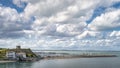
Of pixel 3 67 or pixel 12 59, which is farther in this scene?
pixel 12 59

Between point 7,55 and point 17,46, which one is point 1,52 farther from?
point 17,46

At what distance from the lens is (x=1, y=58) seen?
131m

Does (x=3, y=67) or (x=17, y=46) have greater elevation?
(x=17, y=46)

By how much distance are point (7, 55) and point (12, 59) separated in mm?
7346

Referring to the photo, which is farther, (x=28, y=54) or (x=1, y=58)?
(x=28, y=54)

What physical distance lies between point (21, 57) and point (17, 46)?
29.9 m

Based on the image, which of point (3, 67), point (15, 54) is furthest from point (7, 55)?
point (3, 67)

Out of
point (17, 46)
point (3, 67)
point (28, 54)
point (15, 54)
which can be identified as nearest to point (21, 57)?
point (15, 54)

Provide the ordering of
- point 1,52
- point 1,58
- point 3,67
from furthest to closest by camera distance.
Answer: point 1,52 < point 1,58 < point 3,67

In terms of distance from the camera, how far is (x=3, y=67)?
302ft

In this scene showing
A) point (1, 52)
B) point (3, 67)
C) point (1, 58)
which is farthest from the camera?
point (1, 52)

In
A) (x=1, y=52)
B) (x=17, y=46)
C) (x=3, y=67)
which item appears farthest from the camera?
(x=17, y=46)

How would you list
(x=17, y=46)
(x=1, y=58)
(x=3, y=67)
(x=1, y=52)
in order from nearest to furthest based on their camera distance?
(x=3, y=67) → (x=1, y=58) → (x=1, y=52) → (x=17, y=46)

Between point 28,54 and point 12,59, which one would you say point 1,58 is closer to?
point 12,59
